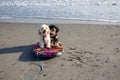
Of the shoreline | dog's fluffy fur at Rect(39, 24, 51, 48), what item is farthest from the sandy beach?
the shoreline

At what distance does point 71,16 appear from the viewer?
14023 millimetres

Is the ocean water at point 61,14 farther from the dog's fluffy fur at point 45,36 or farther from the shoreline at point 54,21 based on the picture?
the dog's fluffy fur at point 45,36

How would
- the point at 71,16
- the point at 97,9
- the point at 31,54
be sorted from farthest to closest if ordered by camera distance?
1. the point at 97,9
2. the point at 71,16
3. the point at 31,54

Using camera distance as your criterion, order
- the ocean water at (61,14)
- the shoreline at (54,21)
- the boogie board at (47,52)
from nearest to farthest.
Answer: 1. the boogie board at (47,52)
2. the shoreline at (54,21)
3. the ocean water at (61,14)

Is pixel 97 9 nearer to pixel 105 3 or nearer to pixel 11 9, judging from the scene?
pixel 105 3

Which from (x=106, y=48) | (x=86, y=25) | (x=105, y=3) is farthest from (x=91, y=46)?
(x=105, y=3)

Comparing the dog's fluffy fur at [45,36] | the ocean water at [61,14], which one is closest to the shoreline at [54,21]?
the ocean water at [61,14]

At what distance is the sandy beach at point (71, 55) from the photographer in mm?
7262

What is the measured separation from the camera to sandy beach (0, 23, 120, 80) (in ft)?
23.8

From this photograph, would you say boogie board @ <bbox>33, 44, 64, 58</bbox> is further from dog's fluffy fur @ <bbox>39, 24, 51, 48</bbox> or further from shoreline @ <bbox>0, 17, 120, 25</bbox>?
shoreline @ <bbox>0, 17, 120, 25</bbox>

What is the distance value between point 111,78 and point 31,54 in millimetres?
2635

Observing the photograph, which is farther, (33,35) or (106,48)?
(33,35)

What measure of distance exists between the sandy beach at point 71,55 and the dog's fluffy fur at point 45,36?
1.48 ft

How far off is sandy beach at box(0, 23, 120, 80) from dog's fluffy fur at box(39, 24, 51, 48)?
1.48 ft
